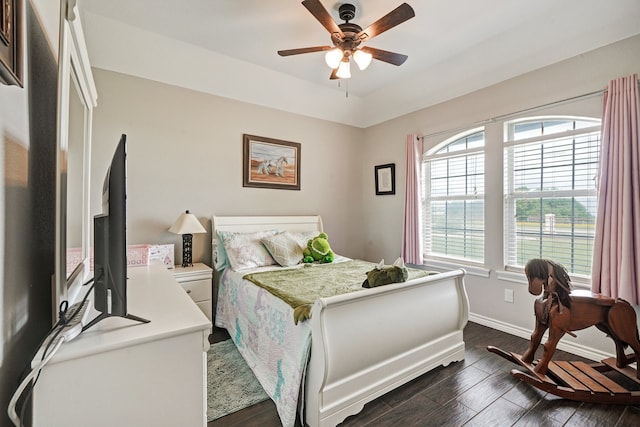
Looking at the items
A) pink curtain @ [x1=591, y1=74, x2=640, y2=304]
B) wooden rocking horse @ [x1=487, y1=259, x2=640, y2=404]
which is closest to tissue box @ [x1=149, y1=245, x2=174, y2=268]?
wooden rocking horse @ [x1=487, y1=259, x2=640, y2=404]

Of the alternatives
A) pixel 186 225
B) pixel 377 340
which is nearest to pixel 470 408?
pixel 377 340

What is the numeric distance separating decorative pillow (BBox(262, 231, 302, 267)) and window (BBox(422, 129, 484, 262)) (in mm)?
1687

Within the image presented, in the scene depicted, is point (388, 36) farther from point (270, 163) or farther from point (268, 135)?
point (270, 163)

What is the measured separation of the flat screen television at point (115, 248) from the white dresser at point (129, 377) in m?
0.08

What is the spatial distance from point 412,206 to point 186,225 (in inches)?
101

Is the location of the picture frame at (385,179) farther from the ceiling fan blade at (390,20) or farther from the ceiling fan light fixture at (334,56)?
the ceiling fan blade at (390,20)

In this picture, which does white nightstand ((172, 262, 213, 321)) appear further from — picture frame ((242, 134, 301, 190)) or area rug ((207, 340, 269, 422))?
picture frame ((242, 134, 301, 190))

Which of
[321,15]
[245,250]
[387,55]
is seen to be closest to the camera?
[321,15]

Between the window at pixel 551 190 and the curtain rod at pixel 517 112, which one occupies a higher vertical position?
the curtain rod at pixel 517 112

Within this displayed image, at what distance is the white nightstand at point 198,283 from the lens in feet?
9.05

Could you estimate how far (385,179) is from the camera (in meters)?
4.12

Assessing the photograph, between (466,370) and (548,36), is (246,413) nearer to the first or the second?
(466,370)

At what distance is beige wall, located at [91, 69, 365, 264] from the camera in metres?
2.79

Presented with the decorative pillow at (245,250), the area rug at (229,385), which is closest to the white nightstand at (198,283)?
the decorative pillow at (245,250)
